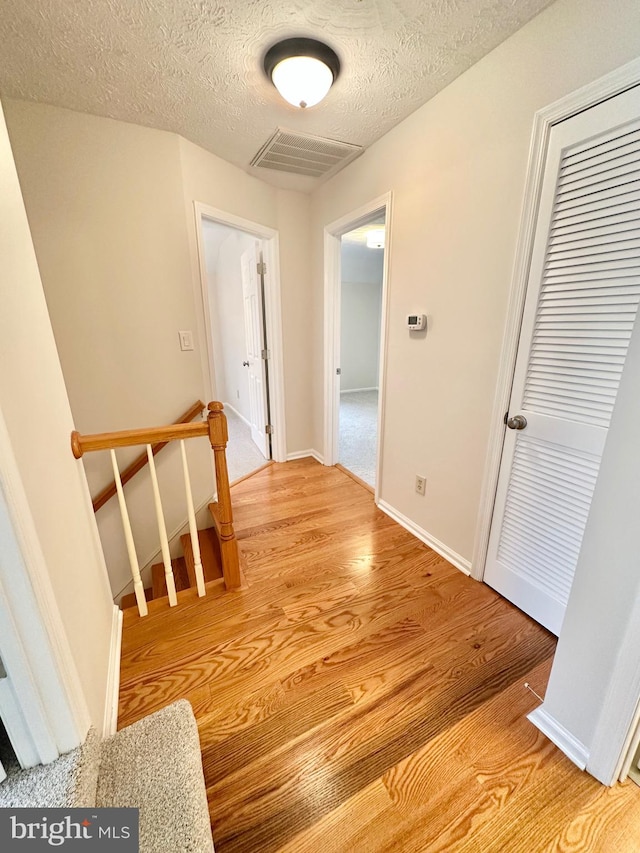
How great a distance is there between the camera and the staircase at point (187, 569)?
2045 millimetres

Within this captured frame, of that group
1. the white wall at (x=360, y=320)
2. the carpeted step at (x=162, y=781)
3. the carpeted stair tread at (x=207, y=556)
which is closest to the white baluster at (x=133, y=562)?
the carpeted stair tread at (x=207, y=556)

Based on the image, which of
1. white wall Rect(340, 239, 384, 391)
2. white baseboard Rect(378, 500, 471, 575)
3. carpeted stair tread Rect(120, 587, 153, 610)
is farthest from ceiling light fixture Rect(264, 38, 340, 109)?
white wall Rect(340, 239, 384, 391)

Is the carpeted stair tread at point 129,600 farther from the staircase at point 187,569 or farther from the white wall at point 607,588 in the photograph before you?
the white wall at point 607,588

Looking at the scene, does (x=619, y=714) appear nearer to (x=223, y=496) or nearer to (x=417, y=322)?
(x=223, y=496)

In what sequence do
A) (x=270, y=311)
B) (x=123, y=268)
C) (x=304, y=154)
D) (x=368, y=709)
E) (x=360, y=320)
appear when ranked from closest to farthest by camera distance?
(x=368, y=709), (x=123, y=268), (x=304, y=154), (x=270, y=311), (x=360, y=320)

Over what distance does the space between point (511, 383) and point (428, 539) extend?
1.06 metres

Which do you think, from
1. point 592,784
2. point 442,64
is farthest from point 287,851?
point 442,64

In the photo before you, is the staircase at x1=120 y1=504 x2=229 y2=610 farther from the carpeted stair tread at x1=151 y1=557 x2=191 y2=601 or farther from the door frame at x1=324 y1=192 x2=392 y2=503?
the door frame at x1=324 y1=192 x2=392 y2=503

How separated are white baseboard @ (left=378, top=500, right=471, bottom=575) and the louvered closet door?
0.25 meters

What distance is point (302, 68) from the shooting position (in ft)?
4.41

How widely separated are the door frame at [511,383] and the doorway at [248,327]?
72.2 inches

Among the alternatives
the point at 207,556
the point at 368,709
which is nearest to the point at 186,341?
the point at 207,556

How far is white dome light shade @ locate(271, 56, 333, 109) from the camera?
1.34 meters

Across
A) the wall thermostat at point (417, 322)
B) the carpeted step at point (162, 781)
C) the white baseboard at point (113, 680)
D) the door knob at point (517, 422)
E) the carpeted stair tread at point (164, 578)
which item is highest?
the wall thermostat at point (417, 322)
